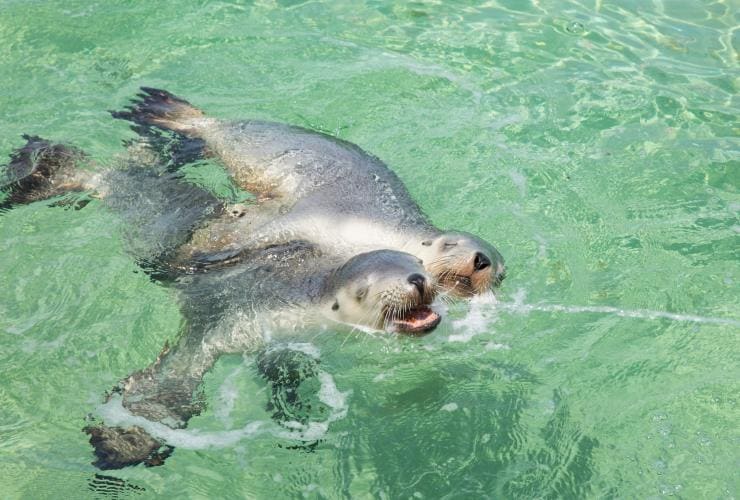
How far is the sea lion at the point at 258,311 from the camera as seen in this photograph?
17.1 feet

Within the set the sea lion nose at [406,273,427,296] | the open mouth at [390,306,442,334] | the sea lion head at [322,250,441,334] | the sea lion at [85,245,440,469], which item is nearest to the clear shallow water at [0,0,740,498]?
the sea lion at [85,245,440,469]

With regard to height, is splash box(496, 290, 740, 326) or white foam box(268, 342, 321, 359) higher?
white foam box(268, 342, 321, 359)

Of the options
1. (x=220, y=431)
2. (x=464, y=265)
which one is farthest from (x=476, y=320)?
(x=220, y=431)

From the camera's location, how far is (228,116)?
844cm

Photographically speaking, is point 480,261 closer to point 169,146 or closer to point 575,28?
point 169,146

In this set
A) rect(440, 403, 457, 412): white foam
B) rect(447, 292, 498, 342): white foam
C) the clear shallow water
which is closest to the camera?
the clear shallow water

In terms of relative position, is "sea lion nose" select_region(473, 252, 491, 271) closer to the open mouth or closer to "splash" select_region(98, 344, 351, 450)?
the open mouth

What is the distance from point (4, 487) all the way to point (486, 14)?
8.15m

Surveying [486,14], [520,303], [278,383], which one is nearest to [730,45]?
[486,14]

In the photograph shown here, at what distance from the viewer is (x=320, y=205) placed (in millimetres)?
6852

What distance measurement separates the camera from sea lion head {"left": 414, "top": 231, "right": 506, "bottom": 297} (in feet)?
19.5

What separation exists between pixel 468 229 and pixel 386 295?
2116 mm

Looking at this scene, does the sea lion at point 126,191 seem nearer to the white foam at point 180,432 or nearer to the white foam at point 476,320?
the white foam at point 180,432

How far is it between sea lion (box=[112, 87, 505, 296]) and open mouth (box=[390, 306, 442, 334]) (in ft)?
2.33
